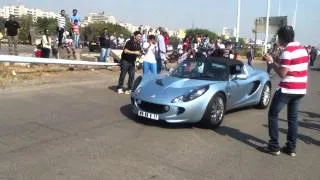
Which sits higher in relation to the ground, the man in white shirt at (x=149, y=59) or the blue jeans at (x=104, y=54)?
the man in white shirt at (x=149, y=59)

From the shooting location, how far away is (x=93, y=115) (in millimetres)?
9430

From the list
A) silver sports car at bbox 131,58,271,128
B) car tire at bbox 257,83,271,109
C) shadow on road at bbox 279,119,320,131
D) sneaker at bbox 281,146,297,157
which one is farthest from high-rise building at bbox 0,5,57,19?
sneaker at bbox 281,146,297,157

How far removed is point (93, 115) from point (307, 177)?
180 inches

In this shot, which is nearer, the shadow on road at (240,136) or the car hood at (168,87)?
the shadow on road at (240,136)

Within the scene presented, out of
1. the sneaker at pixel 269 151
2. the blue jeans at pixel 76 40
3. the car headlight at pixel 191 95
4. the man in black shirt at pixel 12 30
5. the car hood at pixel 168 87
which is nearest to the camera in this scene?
the sneaker at pixel 269 151

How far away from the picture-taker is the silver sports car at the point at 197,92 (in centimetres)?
845

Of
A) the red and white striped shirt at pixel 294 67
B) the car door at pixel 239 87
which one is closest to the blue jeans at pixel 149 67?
the car door at pixel 239 87

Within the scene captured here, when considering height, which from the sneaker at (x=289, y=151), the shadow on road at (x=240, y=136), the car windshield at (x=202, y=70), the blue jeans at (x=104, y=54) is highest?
the car windshield at (x=202, y=70)

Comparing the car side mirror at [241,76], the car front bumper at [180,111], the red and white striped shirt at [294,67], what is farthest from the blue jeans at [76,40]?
the red and white striped shirt at [294,67]

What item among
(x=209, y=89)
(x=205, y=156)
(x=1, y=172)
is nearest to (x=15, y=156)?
(x=1, y=172)

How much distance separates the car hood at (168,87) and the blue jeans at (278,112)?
196cm

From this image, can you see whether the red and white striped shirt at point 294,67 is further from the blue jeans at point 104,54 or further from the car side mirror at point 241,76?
the blue jeans at point 104,54

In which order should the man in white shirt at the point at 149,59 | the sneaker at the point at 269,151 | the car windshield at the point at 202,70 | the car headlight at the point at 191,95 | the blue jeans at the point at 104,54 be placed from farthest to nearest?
1. the blue jeans at the point at 104,54
2. the man in white shirt at the point at 149,59
3. the car windshield at the point at 202,70
4. the car headlight at the point at 191,95
5. the sneaker at the point at 269,151

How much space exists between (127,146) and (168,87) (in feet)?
6.87
